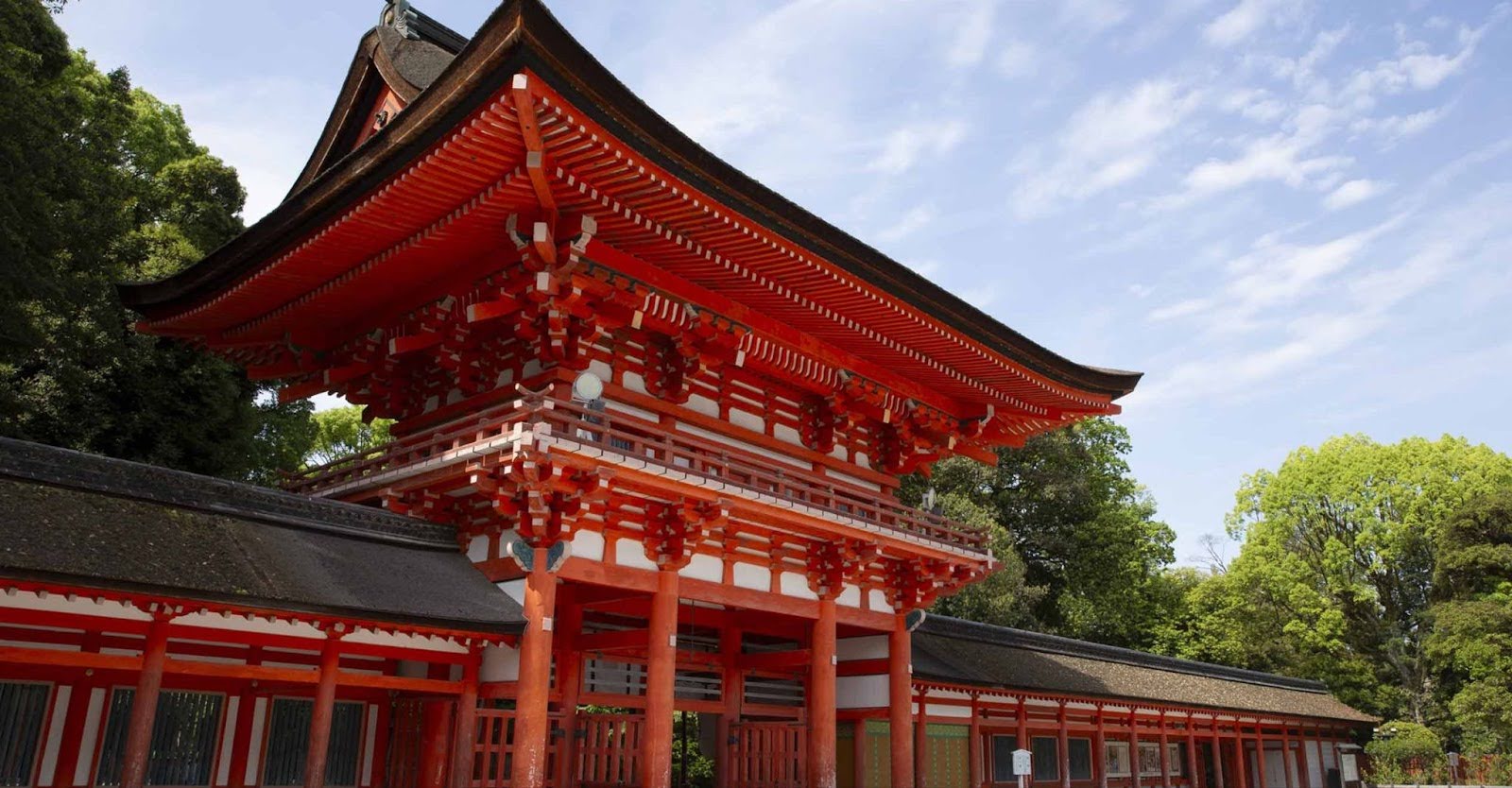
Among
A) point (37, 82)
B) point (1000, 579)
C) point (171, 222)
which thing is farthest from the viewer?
point (1000, 579)

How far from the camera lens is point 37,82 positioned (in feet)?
65.9

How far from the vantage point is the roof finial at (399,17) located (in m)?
18.8

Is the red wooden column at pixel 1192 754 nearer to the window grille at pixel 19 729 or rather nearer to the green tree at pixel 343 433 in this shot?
the window grille at pixel 19 729

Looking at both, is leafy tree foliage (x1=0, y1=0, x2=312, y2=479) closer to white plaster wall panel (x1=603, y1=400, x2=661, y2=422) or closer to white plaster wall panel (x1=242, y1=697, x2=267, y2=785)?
white plaster wall panel (x1=242, y1=697, x2=267, y2=785)

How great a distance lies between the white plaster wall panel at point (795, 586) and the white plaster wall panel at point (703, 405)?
9.12 ft

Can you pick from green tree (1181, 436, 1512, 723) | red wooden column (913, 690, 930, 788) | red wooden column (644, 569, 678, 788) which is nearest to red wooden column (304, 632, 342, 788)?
red wooden column (644, 569, 678, 788)

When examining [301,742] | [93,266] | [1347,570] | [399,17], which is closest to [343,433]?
[93,266]

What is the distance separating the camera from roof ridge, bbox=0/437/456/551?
10328 millimetres

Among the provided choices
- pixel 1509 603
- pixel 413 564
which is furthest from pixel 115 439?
pixel 1509 603

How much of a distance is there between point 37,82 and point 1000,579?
31.8 m

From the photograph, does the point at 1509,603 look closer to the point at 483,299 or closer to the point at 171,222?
the point at 483,299

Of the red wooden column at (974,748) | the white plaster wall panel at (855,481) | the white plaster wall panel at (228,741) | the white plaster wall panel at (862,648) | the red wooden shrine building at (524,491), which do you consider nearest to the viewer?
the red wooden shrine building at (524,491)

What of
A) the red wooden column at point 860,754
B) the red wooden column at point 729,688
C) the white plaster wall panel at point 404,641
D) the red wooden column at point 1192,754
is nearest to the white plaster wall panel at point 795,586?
the red wooden column at point 729,688

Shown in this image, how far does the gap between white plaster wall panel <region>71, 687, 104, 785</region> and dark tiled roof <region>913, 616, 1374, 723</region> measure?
1278cm
